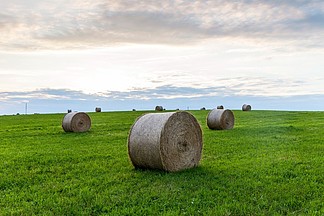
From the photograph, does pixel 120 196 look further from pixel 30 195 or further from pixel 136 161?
pixel 136 161

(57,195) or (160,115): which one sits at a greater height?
(160,115)

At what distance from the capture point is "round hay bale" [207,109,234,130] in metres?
22.9

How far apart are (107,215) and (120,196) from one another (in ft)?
3.49

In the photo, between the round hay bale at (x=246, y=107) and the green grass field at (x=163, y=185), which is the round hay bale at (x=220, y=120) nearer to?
the green grass field at (x=163, y=185)

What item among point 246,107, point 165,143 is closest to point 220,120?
point 165,143

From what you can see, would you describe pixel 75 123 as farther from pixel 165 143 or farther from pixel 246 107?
pixel 246 107

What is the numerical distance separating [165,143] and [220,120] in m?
13.2

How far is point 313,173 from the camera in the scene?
9.55m

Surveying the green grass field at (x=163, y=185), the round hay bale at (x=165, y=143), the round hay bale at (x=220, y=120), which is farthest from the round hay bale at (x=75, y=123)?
the round hay bale at (x=165, y=143)

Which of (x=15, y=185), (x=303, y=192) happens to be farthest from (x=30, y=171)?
(x=303, y=192)

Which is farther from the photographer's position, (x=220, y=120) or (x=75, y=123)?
(x=75, y=123)

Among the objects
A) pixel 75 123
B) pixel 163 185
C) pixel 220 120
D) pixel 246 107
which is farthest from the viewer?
pixel 246 107

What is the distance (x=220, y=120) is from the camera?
22.8m

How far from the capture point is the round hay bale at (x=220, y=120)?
22.9m
